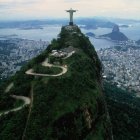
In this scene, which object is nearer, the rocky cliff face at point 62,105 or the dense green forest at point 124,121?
the rocky cliff face at point 62,105

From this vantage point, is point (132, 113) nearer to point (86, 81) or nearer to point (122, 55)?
point (86, 81)

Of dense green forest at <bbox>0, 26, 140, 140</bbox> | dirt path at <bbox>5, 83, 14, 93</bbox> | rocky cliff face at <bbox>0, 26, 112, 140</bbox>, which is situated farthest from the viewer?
dirt path at <bbox>5, 83, 14, 93</bbox>

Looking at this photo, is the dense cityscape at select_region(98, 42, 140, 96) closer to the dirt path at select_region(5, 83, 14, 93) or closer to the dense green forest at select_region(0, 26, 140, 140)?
the dirt path at select_region(5, 83, 14, 93)

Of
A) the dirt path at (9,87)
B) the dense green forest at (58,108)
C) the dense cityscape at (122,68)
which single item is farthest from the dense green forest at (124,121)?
the dense cityscape at (122,68)

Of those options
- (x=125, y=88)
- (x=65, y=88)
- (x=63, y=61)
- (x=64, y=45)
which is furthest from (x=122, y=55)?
(x=65, y=88)

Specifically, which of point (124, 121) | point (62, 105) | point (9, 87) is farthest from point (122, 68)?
point (62, 105)

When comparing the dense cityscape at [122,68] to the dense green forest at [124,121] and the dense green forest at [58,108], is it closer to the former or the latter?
the dense green forest at [124,121]

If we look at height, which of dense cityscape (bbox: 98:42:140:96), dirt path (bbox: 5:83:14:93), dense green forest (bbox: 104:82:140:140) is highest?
dirt path (bbox: 5:83:14:93)

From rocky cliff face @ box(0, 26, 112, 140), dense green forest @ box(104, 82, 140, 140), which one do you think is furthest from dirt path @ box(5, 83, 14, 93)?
dense green forest @ box(104, 82, 140, 140)
